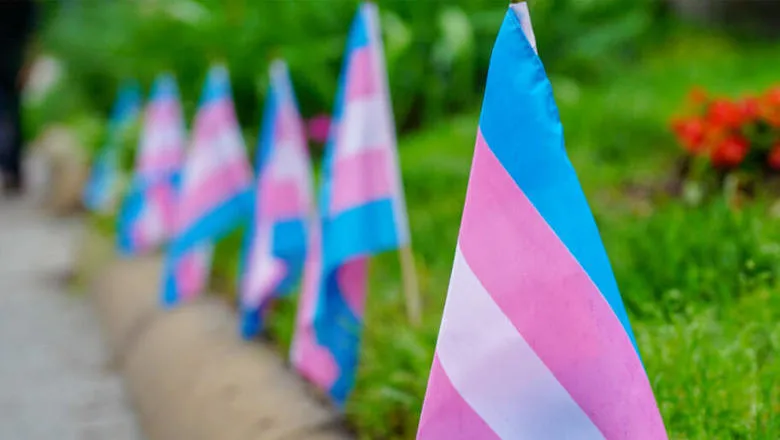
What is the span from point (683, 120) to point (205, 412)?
2615 mm

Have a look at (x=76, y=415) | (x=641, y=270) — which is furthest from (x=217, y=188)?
(x=641, y=270)

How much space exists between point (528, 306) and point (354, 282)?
5.09ft

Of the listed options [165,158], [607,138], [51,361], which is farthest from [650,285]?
[165,158]

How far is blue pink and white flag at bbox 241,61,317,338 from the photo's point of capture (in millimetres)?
4184

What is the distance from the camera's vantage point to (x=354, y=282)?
3611mm

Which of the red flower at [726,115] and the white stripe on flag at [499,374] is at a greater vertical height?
the white stripe on flag at [499,374]

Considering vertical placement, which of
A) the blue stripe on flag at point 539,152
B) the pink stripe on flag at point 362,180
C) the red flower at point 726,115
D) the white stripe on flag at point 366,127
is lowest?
the red flower at point 726,115

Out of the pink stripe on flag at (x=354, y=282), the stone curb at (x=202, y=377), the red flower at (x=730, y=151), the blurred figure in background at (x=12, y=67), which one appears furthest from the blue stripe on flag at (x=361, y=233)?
the blurred figure in background at (x=12, y=67)

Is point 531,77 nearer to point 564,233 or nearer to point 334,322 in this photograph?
point 564,233

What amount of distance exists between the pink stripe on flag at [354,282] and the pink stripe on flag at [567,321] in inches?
58.0

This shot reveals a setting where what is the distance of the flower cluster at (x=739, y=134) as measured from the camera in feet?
15.7

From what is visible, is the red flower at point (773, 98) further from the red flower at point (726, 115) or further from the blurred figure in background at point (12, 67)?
the blurred figure in background at point (12, 67)

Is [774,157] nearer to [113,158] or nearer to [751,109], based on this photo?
[751,109]

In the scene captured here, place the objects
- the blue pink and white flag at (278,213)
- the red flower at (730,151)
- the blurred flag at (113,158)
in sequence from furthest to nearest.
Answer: the blurred flag at (113,158), the red flower at (730,151), the blue pink and white flag at (278,213)
